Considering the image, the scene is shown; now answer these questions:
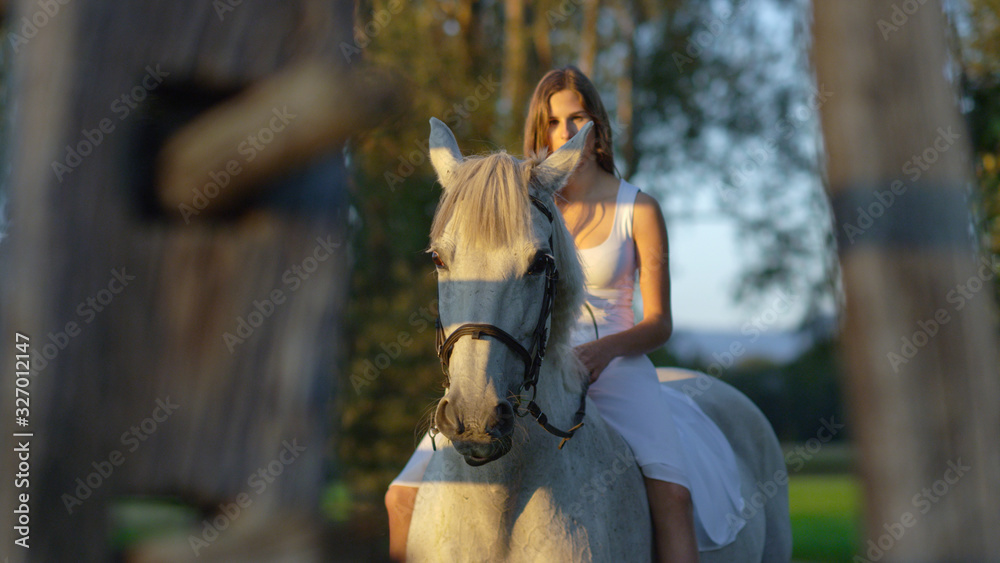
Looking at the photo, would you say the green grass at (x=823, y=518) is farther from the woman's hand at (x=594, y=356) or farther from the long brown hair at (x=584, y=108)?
the woman's hand at (x=594, y=356)

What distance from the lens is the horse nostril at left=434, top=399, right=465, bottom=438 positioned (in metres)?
2.05

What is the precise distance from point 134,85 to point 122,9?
3.4 inches

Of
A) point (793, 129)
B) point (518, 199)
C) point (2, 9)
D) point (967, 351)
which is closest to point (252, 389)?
point (2, 9)

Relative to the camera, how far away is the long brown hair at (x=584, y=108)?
339 centimetres

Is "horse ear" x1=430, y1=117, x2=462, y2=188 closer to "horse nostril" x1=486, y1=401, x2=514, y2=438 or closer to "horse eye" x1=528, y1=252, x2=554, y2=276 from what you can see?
"horse eye" x1=528, y1=252, x2=554, y2=276

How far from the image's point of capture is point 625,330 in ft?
9.98

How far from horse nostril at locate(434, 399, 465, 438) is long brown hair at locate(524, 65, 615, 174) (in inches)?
62.6

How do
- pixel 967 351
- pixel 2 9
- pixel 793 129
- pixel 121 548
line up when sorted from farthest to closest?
pixel 793 129 < pixel 2 9 < pixel 967 351 < pixel 121 548

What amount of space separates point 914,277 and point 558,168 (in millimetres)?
1775

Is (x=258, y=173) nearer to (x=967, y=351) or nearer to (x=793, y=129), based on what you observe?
(x=967, y=351)

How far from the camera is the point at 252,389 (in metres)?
0.80

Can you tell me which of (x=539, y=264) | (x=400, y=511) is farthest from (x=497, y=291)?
(x=400, y=511)

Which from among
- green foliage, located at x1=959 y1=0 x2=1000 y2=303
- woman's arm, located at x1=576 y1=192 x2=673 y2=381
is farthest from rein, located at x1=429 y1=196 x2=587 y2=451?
green foliage, located at x1=959 y1=0 x2=1000 y2=303

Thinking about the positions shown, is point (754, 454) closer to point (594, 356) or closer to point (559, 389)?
point (594, 356)
